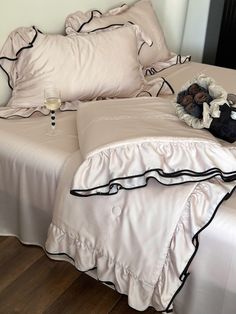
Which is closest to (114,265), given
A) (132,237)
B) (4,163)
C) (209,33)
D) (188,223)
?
(132,237)

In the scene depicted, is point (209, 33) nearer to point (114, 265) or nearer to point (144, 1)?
point (144, 1)

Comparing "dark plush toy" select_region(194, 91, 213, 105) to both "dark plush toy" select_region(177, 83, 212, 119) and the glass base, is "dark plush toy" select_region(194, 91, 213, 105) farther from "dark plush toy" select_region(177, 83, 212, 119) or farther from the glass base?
the glass base

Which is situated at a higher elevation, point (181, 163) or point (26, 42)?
point (26, 42)

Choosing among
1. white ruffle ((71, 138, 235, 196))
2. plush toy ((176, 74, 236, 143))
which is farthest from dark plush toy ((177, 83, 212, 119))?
white ruffle ((71, 138, 235, 196))

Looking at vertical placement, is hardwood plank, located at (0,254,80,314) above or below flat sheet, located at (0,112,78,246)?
below

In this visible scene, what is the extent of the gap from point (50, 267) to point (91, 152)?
58 centimetres

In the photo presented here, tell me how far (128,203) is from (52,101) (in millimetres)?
554

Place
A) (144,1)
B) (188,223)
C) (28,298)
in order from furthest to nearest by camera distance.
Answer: (144,1) → (28,298) → (188,223)

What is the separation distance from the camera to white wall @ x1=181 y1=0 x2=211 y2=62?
290cm

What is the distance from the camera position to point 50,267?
1582 mm

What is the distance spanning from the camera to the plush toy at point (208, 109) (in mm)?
1340

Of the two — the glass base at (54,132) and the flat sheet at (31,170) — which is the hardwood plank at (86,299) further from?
the glass base at (54,132)

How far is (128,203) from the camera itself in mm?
1260

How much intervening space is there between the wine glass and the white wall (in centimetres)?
164
